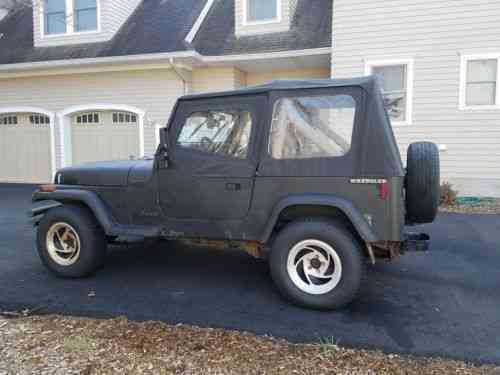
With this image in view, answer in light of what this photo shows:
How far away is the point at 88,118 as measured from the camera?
12.7 meters

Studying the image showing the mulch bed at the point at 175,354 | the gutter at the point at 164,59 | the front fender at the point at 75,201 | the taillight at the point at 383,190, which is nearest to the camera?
the mulch bed at the point at 175,354

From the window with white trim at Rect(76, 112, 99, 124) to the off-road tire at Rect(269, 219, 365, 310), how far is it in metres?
10.6

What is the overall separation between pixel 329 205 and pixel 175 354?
1.80 metres

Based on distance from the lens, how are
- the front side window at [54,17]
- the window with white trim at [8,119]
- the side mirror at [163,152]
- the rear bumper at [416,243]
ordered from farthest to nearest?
1. the window with white trim at [8,119]
2. the front side window at [54,17]
3. the side mirror at [163,152]
4. the rear bumper at [416,243]

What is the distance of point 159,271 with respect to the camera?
4.95 m

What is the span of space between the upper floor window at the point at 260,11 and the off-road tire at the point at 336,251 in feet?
31.3

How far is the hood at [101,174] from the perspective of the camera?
441 cm

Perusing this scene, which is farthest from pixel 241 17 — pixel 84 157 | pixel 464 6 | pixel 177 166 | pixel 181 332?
pixel 181 332

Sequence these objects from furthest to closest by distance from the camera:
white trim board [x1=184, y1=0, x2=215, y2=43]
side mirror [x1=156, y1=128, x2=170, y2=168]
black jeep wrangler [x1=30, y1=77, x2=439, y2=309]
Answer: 1. white trim board [x1=184, y1=0, x2=215, y2=43]
2. side mirror [x1=156, y1=128, x2=170, y2=168]
3. black jeep wrangler [x1=30, y1=77, x2=439, y2=309]

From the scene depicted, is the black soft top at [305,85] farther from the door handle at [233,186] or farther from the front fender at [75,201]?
the front fender at [75,201]

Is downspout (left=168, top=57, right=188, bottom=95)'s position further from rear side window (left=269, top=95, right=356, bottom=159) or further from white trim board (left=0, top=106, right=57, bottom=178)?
rear side window (left=269, top=95, right=356, bottom=159)

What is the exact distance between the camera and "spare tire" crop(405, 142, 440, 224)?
3752 millimetres

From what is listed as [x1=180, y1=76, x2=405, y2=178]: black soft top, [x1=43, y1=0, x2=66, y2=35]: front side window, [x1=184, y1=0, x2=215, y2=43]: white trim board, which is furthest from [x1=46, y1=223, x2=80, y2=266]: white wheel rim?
[x1=43, y1=0, x2=66, y2=35]: front side window

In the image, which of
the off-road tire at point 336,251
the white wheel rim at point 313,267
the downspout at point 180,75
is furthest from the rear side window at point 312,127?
the downspout at point 180,75
